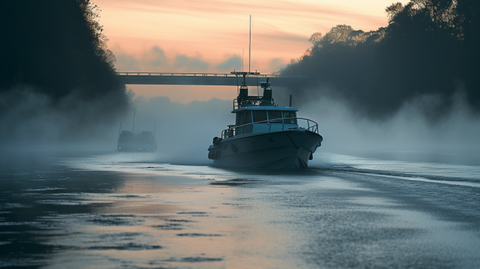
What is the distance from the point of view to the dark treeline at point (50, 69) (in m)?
64.9

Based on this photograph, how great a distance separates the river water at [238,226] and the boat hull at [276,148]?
8.28 m

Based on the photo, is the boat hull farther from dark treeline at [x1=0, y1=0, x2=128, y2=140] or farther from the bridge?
the bridge

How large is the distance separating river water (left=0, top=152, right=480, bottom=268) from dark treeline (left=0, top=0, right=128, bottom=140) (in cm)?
5037

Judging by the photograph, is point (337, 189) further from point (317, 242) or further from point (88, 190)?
point (317, 242)

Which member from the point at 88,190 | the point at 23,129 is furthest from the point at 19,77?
the point at 88,190

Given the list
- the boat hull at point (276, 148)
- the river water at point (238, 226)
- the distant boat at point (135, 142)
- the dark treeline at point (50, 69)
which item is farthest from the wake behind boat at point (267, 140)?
the distant boat at point (135, 142)

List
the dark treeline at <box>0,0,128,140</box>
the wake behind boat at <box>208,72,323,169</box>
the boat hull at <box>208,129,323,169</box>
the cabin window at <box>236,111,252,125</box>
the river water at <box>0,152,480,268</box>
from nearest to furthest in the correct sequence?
the river water at <box>0,152,480,268</box>
the boat hull at <box>208,129,323,169</box>
the wake behind boat at <box>208,72,323,169</box>
the cabin window at <box>236,111,252,125</box>
the dark treeline at <box>0,0,128,140</box>

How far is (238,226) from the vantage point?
10.9 m

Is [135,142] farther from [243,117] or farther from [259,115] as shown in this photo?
[259,115]

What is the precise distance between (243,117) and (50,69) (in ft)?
143

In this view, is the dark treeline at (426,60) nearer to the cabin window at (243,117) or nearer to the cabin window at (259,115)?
the cabin window at (243,117)

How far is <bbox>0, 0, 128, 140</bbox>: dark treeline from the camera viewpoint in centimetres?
6488

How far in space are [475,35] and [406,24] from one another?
11.6m

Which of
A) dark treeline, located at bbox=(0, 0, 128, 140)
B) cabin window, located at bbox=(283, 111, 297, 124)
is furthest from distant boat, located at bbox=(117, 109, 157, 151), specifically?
cabin window, located at bbox=(283, 111, 297, 124)
